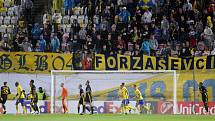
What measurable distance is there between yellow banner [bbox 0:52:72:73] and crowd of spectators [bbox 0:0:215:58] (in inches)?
38.3


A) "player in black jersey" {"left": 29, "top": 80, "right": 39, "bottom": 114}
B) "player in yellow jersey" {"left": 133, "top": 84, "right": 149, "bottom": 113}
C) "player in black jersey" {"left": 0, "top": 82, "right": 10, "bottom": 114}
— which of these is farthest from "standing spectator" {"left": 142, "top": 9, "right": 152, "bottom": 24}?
"player in black jersey" {"left": 0, "top": 82, "right": 10, "bottom": 114}

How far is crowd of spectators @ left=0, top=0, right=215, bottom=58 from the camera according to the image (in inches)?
1257

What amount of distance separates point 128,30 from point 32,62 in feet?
15.9

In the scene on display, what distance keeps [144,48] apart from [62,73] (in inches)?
153

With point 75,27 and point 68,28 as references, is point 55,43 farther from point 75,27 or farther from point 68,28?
point 68,28

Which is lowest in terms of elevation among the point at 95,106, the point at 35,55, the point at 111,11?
the point at 95,106

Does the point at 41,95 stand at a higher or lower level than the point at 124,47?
lower

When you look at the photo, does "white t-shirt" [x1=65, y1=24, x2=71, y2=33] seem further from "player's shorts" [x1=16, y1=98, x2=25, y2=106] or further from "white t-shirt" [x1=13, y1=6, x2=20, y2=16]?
"player's shorts" [x1=16, y1=98, x2=25, y2=106]

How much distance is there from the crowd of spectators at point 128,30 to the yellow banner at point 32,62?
3.19ft

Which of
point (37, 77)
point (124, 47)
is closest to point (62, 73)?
point (37, 77)

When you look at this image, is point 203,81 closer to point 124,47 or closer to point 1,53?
point 124,47

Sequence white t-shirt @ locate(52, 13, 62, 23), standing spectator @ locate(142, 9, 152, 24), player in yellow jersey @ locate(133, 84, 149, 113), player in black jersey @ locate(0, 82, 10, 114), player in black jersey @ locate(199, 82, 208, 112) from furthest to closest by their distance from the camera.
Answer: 1. white t-shirt @ locate(52, 13, 62, 23)
2. standing spectator @ locate(142, 9, 152, 24)
3. player in black jersey @ locate(0, 82, 10, 114)
4. player in yellow jersey @ locate(133, 84, 149, 113)
5. player in black jersey @ locate(199, 82, 208, 112)

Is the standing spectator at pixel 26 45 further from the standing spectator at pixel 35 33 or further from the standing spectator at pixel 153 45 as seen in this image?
the standing spectator at pixel 153 45

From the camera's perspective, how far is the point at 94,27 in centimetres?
3400
